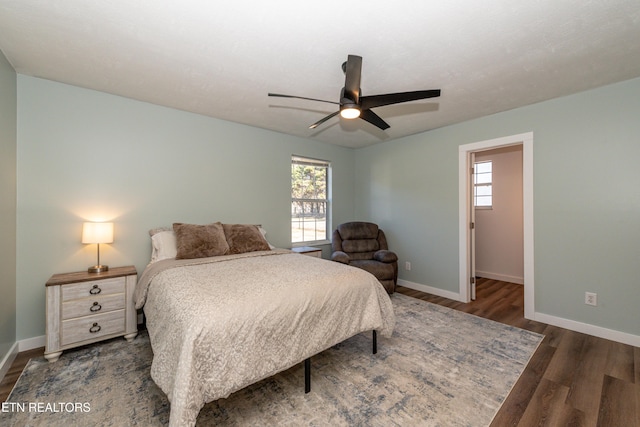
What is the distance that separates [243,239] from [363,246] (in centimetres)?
209

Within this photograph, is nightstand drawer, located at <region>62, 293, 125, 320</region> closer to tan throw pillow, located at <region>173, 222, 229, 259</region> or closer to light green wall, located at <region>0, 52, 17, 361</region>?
light green wall, located at <region>0, 52, 17, 361</region>

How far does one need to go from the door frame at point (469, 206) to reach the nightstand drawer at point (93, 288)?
4124 millimetres

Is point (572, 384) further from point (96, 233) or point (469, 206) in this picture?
point (96, 233)

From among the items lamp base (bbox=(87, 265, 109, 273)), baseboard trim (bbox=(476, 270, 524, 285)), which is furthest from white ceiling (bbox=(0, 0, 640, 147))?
baseboard trim (bbox=(476, 270, 524, 285))

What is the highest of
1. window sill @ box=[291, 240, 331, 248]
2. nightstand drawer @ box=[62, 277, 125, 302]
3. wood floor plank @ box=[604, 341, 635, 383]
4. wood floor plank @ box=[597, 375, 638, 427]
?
window sill @ box=[291, 240, 331, 248]

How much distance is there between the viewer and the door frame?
10.0ft

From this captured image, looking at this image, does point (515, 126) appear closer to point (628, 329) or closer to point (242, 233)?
point (628, 329)

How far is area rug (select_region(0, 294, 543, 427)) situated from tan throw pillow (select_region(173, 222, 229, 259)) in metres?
0.94

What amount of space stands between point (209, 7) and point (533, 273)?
13.3 feet

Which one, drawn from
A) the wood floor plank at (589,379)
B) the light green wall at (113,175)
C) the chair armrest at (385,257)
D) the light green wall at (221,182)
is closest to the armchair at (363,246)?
the chair armrest at (385,257)

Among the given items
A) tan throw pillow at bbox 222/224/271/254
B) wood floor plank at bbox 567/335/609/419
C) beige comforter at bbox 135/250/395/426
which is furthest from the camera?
tan throw pillow at bbox 222/224/271/254

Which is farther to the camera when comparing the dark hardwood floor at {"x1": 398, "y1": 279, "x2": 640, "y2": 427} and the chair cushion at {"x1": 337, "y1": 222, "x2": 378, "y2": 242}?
the chair cushion at {"x1": 337, "y1": 222, "x2": 378, "y2": 242}

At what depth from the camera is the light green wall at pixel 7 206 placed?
204cm

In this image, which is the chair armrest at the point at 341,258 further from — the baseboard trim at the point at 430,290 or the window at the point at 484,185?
the window at the point at 484,185
